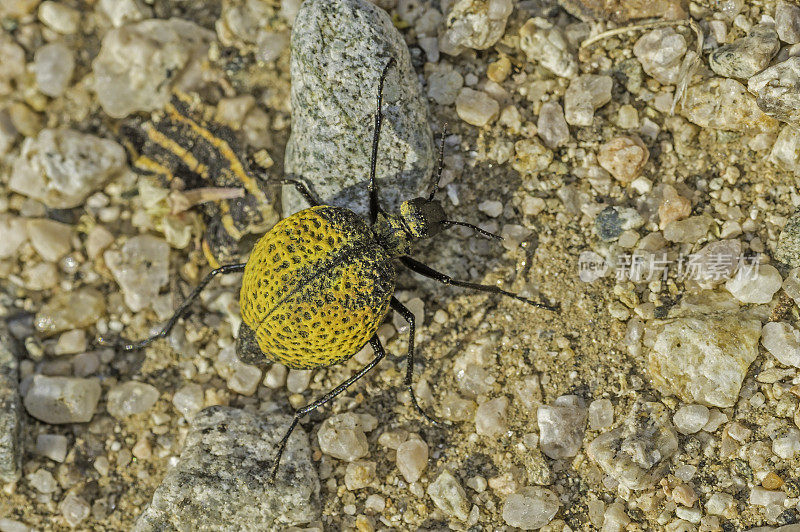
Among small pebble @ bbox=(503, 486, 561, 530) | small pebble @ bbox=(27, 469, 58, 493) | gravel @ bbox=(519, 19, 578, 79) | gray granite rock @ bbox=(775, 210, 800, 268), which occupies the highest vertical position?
gravel @ bbox=(519, 19, 578, 79)

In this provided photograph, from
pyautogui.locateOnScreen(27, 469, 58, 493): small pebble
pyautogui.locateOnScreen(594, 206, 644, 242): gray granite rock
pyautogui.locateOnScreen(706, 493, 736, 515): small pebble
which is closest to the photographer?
pyautogui.locateOnScreen(706, 493, 736, 515): small pebble

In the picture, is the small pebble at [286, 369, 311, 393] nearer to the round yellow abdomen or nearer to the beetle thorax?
the round yellow abdomen

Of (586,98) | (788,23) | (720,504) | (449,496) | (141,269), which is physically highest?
(788,23)

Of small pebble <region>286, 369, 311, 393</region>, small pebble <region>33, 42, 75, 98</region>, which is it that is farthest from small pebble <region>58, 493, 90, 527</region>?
small pebble <region>33, 42, 75, 98</region>

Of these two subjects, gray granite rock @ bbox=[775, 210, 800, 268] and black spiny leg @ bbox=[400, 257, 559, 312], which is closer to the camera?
gray granite rock @ bbox=[775, 210, 800, 268]

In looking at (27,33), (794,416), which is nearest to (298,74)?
(27,33)

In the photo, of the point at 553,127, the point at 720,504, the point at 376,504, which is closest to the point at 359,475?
the point at 376,504

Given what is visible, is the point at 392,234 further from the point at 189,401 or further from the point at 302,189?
the point at 189,401
